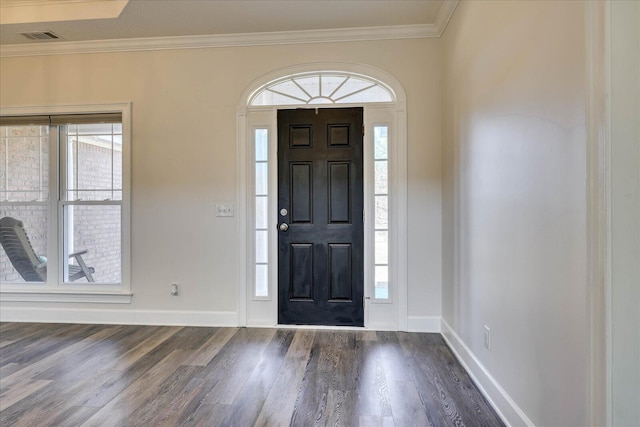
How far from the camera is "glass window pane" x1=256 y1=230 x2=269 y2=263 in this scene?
3.06 meters

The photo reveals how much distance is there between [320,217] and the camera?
9.82 feet

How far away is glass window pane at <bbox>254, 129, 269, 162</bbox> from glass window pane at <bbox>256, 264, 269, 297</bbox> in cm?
102

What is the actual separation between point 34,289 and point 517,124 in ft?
13.9

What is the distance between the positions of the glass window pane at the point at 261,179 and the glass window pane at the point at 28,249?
2138mm

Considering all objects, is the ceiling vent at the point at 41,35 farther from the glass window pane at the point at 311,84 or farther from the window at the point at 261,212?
the glass window pane at the point at 311,84

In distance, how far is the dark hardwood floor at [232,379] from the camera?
66.9 inches

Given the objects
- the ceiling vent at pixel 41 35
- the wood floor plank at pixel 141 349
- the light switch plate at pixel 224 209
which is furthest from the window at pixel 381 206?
the ceiling vent at pixel 41 35

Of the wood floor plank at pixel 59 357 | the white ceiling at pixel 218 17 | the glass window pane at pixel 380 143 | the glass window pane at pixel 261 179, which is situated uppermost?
the white ceiling at pixel 218 17

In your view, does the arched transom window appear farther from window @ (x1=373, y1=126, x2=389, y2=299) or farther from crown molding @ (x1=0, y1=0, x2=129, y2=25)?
crown molding @ (x1=0, y1=0, x2=129, y2=25)

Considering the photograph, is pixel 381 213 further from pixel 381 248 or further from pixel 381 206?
pixel 381 248

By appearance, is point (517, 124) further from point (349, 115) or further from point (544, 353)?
point (349, 115)

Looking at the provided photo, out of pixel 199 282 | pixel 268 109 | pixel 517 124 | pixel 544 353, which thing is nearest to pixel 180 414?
pixel 199 282

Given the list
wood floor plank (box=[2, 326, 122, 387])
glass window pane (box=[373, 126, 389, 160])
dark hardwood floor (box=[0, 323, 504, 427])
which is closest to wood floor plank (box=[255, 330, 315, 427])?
dark hardwood floor (box=[0, 323, 504, 427])

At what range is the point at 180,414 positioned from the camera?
171 cm
